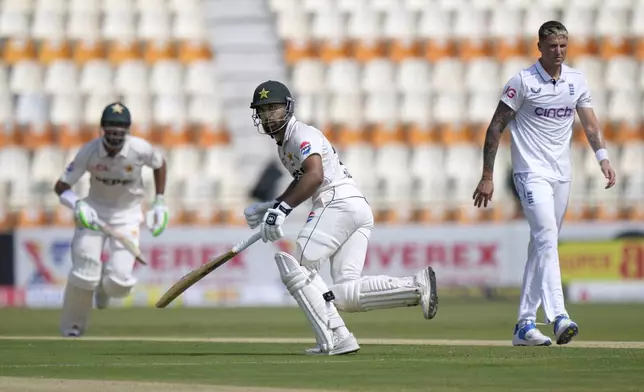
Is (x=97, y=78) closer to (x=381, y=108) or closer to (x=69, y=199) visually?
(x=381, y=108)

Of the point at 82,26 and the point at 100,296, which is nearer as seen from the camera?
the point at 100,296

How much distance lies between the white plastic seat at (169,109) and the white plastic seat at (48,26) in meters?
2.27

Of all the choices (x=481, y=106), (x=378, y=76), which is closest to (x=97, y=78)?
(x=378, y=76)

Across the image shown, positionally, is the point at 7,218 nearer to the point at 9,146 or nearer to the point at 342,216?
the point at 9,146

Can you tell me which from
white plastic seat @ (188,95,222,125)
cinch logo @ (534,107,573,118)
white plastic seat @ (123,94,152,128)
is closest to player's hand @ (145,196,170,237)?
cinch logo @ (534,107,573,118)

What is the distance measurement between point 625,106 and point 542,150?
14.1 m

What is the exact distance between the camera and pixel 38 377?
22.7ft

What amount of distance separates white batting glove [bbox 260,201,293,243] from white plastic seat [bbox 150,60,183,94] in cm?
1527

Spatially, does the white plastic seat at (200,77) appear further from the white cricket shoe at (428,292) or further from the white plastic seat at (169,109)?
the white cricket shoe at (428,292)

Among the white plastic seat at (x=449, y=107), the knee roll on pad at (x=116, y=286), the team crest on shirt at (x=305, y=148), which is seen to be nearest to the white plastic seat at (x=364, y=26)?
the white plastic seat at (x=449, y=107)

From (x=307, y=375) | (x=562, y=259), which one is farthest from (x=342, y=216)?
(x=562, y=259)

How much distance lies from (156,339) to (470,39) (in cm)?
1371

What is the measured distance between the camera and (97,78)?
2328 cm

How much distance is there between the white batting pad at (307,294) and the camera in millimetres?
8008
